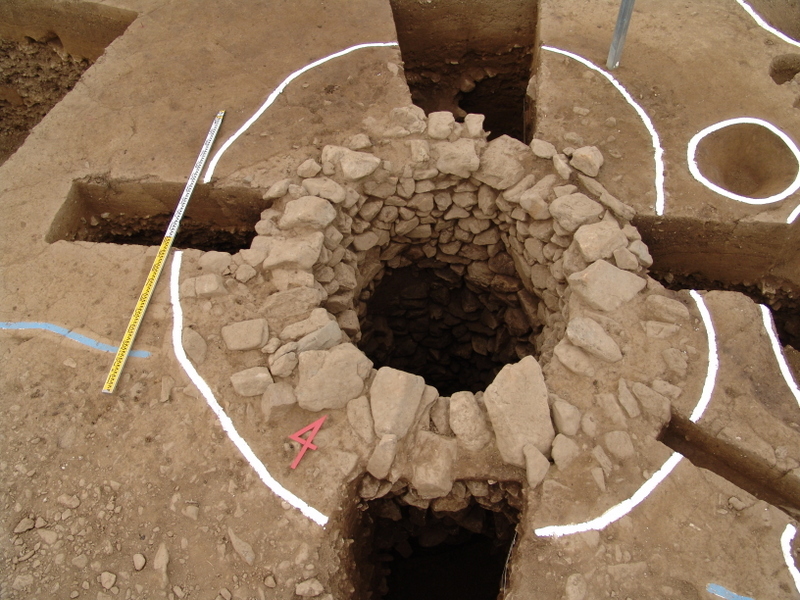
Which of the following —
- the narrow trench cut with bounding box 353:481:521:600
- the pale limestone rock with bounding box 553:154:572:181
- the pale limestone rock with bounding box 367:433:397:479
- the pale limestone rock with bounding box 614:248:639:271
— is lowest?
the narrow trench cut with bounding box 353:481:521:600

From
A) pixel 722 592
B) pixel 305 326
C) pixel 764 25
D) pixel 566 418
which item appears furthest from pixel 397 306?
pixel 764 25

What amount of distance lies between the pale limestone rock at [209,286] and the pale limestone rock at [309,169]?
0.99 metres

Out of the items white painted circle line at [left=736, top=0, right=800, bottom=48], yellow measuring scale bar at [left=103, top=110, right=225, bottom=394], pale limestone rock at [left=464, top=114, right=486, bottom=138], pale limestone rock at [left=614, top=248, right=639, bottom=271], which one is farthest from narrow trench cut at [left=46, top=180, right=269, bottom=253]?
white painted circle line at [left=736, top=0, right=800, bottom=48]

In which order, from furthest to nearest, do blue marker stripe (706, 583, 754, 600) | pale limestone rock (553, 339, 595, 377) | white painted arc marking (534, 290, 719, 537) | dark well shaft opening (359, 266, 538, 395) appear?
dark well shaft opening (359, 266, 538, 395)
pale limestone rock (553, 339, 595, 377)
white painted arc marking (534, 290, 719, 537)
blue marker stripe (706, 583, 754, 600)

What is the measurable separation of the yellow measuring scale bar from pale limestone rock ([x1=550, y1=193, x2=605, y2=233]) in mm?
2559

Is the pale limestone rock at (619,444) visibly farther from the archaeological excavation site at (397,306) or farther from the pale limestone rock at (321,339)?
the pale limestone rock at (321,339)

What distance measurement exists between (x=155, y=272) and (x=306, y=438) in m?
1.54

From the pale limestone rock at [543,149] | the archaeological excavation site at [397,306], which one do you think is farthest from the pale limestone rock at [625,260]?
the pale limestone rock at [543,149]

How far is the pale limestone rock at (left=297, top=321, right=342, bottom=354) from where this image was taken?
3465 millimetres

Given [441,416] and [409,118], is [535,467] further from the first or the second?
[409,118]

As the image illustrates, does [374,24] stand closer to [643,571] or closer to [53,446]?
[53,446]

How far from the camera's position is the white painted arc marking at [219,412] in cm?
304

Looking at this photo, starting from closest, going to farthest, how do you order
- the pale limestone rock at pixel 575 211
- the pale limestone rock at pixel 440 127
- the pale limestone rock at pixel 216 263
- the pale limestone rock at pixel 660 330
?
the pale limestone rock at pixel 660 330, the pale limestone rock at pixel 216 263, the pale limestone rock at pixel 575 211, the pale limestone rock at pixel 440 127

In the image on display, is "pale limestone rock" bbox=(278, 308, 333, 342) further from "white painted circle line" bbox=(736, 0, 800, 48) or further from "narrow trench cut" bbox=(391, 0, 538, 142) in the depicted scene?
"white painted circle line" bbox=(736, 0, 800, 48)
